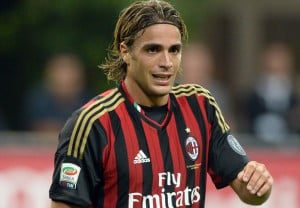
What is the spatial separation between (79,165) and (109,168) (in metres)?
0.15

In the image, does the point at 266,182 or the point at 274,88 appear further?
the point at 274,88

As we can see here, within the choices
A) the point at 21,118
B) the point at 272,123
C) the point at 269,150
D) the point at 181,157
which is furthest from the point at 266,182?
the point at 21,118

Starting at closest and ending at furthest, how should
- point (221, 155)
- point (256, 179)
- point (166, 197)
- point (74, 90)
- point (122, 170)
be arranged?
point (256, 179) → point (122, 170) → point (166, 197) → point (221, 155) → point (74, 90)

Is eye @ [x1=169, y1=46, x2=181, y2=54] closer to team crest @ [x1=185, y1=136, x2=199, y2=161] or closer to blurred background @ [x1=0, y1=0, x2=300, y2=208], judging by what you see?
team crest @ [x1=185, y1=136, x2=199, y2=161]

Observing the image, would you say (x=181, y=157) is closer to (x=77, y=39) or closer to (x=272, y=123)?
(x=272, y=123)

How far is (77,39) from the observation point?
12.6 m

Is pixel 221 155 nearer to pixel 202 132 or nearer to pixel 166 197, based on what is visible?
pixel 202 132

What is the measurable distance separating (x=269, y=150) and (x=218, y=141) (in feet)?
11.4

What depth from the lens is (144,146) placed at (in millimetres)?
6633

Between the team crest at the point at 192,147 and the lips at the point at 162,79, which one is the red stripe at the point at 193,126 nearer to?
the team crest at the point at 192,147

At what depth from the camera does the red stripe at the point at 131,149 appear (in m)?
6.53

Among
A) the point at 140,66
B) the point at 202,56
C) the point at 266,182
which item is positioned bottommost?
the point at 266,182

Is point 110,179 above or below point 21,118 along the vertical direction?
below

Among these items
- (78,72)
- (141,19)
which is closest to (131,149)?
(141,19)
